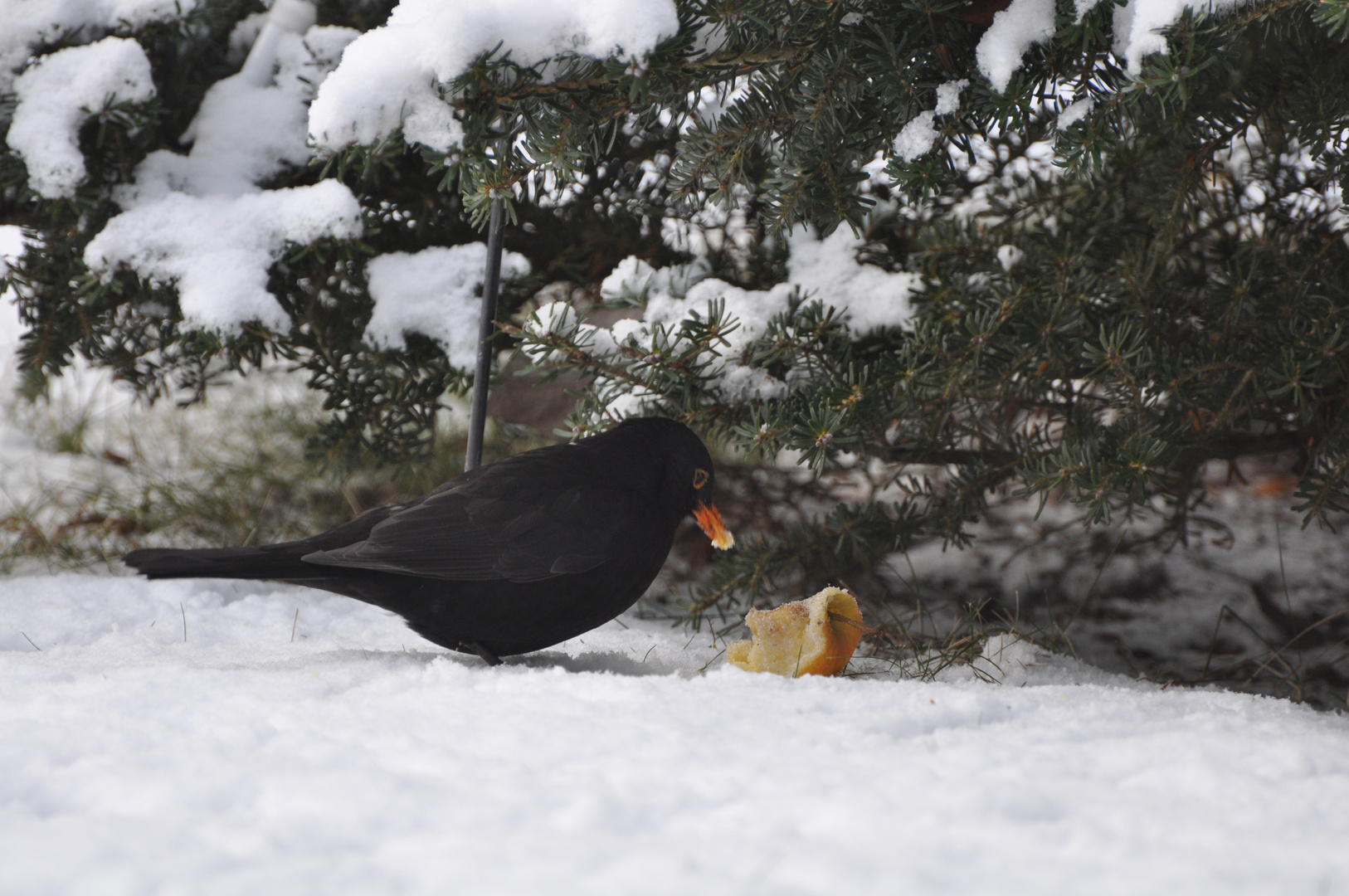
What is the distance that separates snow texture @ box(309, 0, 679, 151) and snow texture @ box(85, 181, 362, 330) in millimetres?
442

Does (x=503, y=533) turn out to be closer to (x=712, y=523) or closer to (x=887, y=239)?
(x=712, y=523)

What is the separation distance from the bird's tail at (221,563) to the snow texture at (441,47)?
752 millimetres

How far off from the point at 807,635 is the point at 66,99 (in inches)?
77.0

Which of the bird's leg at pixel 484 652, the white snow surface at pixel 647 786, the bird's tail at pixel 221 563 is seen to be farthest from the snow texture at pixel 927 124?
the bird's tail at pixel 221 563

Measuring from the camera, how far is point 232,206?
2133mm

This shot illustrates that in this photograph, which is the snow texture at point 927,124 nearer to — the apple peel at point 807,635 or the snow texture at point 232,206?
the apple peel at point 807,635

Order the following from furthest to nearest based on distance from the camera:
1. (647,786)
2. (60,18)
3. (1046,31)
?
(60,18) < (1046,31) < (647,786)

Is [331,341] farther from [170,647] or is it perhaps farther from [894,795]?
[894,795]

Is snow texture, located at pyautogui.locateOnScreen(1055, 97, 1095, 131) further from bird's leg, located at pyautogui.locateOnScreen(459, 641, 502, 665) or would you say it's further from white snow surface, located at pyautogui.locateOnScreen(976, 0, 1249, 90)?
bird's leg, located at pyautogui.locateOnScreen(459, 641, 502, 665)

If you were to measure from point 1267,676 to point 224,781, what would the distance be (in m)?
2.26

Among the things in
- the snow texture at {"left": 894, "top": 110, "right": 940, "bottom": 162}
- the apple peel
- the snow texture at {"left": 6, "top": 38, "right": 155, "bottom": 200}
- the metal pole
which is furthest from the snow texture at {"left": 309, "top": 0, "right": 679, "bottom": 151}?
the apple peel

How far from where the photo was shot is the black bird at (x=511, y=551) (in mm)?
1647

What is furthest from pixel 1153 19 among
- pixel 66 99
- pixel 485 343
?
pixel 66 99

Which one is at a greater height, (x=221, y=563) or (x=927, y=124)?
(x=927, y=124)
